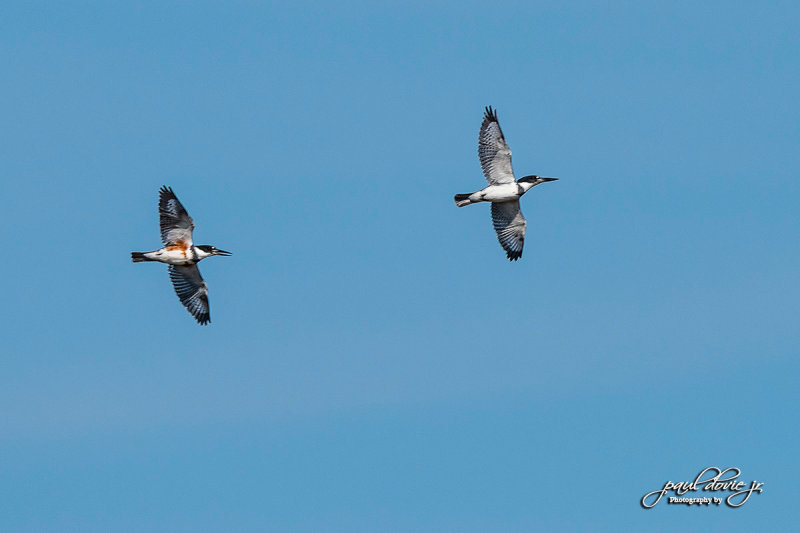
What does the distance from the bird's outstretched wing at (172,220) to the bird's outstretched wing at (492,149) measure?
919 centimetres

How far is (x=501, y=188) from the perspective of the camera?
40.4m

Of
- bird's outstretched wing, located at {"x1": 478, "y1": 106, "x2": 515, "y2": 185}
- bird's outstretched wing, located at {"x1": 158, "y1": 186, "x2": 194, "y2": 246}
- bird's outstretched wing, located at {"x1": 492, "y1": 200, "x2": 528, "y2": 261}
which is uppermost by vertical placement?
bird's outstretched wing, located at {"x1": 478, "y1": 106, "x2": 515, "y2": 185}

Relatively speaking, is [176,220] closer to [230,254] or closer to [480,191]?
[230,254]

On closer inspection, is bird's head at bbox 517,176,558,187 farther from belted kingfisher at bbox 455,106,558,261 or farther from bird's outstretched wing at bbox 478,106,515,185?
bird's outstretched wing at bbox 478,106,515,185

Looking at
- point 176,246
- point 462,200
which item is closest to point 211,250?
point 176,246

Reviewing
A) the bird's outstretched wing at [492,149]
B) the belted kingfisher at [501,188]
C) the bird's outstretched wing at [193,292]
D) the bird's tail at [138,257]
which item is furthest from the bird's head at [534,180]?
the bird's tail at [138,257]

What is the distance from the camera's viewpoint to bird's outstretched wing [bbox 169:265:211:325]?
39.7m

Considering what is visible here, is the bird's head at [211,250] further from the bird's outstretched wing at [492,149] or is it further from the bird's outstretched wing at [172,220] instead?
the bird's outstretched wing at [492,149]

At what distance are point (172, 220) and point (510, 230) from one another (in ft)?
35.8

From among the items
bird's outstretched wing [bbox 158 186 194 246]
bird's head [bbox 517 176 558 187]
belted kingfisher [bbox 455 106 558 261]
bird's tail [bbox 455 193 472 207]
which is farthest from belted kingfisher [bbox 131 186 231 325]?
bird's head [bbox 517 176 558 187]

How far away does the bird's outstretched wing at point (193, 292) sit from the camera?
130ft

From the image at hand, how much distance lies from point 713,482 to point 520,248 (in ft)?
32.9

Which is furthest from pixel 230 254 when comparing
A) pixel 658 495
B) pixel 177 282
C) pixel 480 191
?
pixel 658 495

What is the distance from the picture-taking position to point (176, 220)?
37.7m
